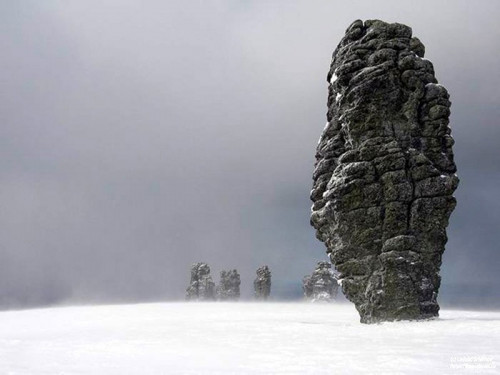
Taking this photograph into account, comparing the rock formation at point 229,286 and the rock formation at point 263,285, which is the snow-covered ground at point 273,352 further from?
the rock formation at point 229,286

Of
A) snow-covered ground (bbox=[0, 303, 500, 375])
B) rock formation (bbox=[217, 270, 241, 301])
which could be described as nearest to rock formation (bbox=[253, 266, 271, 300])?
rock formation (bbox=[217, 270, 241, 301])

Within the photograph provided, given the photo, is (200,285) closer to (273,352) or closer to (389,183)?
(389,183)

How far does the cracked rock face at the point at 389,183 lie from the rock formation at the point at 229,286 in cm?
7922

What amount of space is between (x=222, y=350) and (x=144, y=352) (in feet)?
11.7

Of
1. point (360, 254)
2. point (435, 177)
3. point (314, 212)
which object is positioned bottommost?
point (360, 254)

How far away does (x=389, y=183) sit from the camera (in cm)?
3294

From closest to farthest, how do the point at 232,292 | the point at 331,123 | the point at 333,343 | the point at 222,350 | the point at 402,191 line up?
the point at 222,350 → the point at 333,343 → the point at 402,191 → the point at 331,123 → the point at 232,292

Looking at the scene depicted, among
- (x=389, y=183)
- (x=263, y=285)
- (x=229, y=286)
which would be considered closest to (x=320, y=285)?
(x=263, y=285)

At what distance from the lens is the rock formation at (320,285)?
91.7m

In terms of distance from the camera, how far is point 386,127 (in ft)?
112

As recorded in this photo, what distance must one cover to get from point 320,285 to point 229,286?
2913cm

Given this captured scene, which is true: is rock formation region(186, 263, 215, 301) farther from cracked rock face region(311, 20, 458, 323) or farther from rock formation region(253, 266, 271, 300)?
cracked rock face region(311, 20, 458, 323)

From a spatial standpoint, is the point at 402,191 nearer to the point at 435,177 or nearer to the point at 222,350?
the point at 435,177

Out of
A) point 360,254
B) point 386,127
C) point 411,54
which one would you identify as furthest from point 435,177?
point 411,54
